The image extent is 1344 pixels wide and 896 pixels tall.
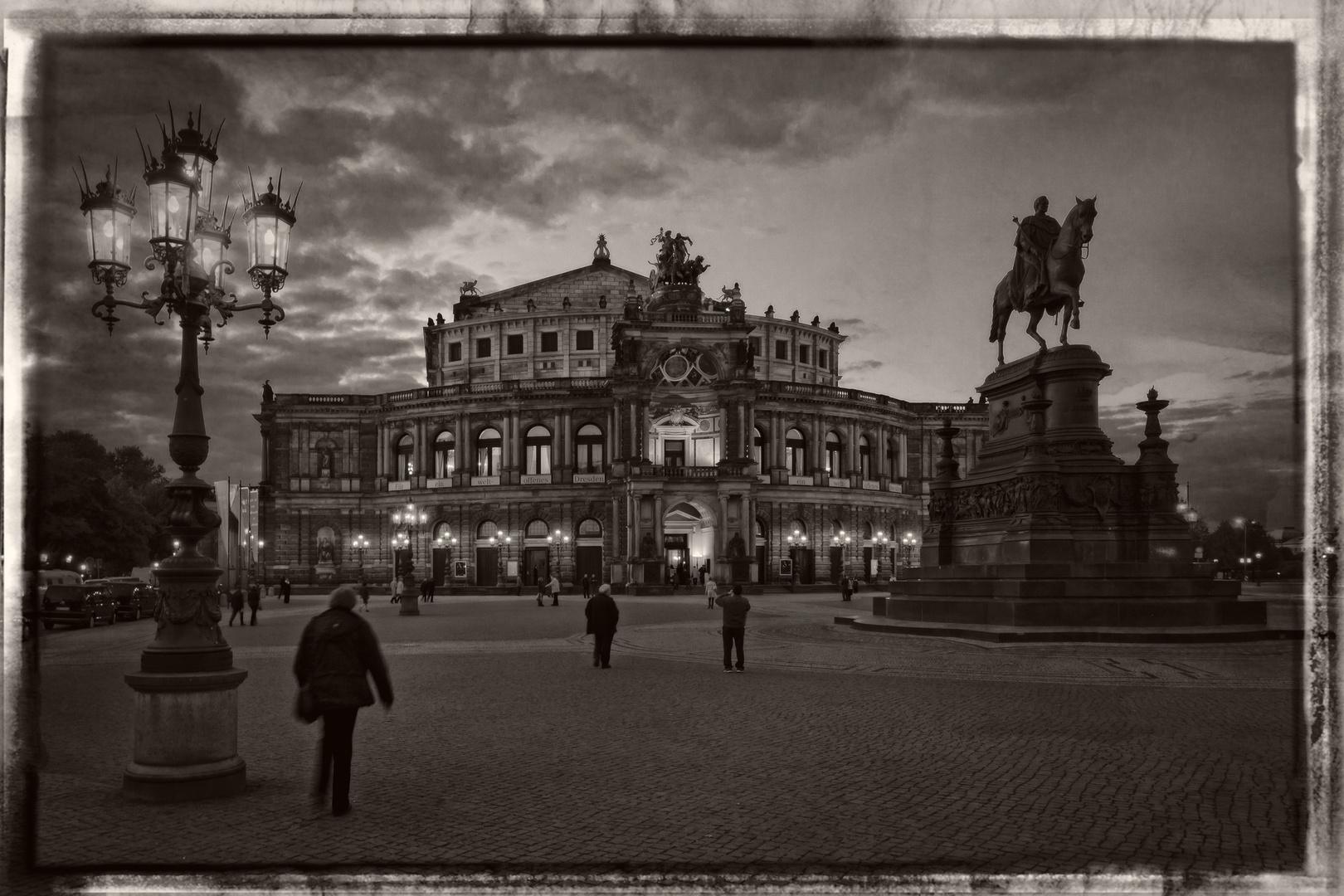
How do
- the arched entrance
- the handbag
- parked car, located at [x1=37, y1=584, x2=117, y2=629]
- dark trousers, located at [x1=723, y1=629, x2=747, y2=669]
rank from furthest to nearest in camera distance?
the arched entrance < parked car, located at [x1=37, y1=584, x2=117, y2=629] < dark trousers, located at [x1=723, y1=629, x2=747, y2=669] < the handbag

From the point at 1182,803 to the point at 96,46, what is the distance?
330 inches

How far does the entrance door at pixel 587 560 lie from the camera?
71000 mm

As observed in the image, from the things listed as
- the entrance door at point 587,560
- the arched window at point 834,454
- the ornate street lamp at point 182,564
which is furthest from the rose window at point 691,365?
the ornate street lamp at point 182,564

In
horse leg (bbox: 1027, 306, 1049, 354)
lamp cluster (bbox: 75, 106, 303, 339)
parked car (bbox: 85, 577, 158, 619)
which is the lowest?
parked car (bbox: 85, 577, 158, 619)

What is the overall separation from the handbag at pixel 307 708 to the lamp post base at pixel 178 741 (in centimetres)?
105

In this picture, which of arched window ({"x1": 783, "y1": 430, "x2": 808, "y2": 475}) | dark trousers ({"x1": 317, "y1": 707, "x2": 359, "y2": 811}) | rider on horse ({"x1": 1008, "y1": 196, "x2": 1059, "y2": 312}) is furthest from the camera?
arched window ({"x1": 783, "y1": 430, "x2": 808, "y2": 475})

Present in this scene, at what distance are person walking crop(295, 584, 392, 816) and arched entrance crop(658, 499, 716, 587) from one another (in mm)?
56268

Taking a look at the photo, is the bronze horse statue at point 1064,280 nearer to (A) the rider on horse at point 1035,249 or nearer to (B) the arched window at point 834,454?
(A) the rider on horse at point 1035,249

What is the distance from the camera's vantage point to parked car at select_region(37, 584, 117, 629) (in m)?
31.9

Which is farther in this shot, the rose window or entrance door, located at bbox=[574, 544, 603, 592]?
entrance door, located at bbox=[574, 544, 603, 592]

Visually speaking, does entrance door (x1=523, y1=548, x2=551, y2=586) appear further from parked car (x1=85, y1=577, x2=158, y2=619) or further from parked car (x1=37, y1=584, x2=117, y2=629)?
parked car (x1=37, y1=584, x2=117, y2=629)

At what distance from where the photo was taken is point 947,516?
24812 millimetres

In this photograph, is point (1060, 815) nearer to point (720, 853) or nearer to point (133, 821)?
point (720, 853)

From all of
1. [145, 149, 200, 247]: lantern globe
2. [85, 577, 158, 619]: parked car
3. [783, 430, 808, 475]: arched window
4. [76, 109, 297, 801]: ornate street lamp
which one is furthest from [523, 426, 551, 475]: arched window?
[145, 149, 200, 247]: lantern globe
